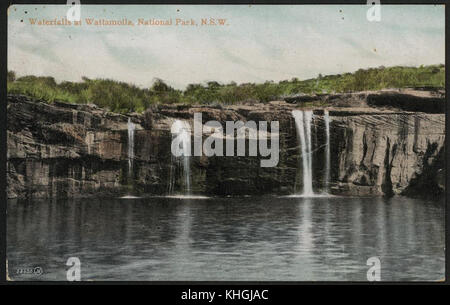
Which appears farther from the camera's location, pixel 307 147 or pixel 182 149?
pixel 182 149

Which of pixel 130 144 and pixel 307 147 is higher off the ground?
pixel 130 144

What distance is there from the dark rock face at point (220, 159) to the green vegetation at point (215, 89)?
0.56 metres

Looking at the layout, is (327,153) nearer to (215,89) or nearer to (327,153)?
(327,153)

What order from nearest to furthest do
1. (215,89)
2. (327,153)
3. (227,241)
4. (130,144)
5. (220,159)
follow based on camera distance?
(227,241) < (215,89) < (130,144) < (327,153) < (220,159)

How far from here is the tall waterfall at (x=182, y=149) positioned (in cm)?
3241

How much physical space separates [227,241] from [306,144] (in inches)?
585

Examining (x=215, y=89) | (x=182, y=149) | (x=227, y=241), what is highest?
(x=215, y=89)

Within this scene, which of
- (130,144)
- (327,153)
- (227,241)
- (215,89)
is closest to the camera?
(227,241)

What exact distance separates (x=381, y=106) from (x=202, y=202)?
10321 millimetres

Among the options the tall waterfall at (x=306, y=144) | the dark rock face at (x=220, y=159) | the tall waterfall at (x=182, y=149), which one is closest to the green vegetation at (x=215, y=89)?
the dark rock face at (x=220, y=159)

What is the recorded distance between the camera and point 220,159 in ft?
113

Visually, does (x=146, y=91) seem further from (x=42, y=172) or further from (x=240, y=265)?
(x=240, y=265)

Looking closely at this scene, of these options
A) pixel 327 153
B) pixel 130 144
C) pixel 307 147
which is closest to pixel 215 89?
pixel 130 144

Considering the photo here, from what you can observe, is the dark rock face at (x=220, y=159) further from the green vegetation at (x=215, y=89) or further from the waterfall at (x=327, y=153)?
the green vegetation at (x=215, y=89)
